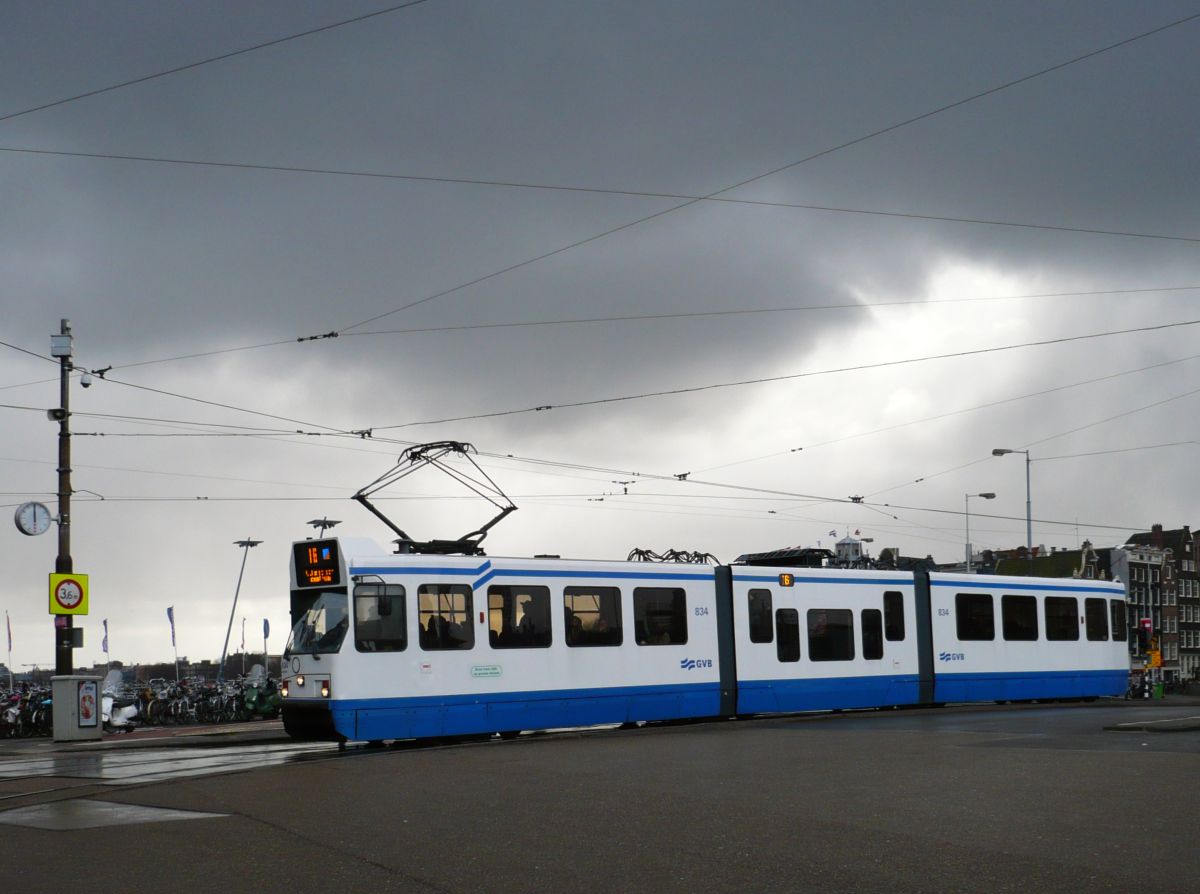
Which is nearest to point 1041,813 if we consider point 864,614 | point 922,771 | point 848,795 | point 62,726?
point 848,795

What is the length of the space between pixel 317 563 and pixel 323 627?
107cm

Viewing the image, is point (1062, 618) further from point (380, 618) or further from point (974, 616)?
point (380, 618)

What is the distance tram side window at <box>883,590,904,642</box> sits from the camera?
30516 millimetres

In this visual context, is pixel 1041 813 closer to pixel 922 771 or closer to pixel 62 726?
pixel 922 771

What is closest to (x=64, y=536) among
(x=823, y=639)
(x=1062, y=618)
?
(x=823, y=639)

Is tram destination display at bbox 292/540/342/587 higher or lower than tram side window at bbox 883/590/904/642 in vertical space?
higher

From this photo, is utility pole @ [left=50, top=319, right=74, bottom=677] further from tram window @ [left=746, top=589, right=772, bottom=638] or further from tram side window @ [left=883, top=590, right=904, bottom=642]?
tram side window @ [left=883, top=590, right=904, bottom=642]

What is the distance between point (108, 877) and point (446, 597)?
13430 mm

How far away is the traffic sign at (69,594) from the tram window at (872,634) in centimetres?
1724

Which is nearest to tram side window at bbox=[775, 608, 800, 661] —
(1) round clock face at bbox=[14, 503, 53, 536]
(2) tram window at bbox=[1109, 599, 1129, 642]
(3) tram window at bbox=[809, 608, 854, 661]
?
(3) tram window at bbox=[809, 608, 854, 661]

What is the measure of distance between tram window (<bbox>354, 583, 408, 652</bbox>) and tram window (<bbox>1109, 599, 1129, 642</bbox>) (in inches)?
883

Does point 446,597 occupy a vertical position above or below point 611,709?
above

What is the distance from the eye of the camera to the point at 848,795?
511 inches

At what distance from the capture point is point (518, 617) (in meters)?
23.7
